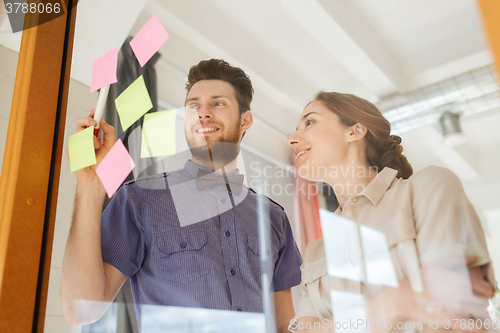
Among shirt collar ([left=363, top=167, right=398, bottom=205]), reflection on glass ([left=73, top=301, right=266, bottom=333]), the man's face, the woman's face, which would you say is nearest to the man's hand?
the man's face

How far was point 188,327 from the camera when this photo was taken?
0.80 meters

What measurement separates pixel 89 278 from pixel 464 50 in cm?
86

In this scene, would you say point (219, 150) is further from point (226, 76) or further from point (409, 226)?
point (409, 226)

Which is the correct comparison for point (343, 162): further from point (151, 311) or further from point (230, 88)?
point (151, 311)

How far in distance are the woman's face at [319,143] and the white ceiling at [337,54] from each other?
19mm

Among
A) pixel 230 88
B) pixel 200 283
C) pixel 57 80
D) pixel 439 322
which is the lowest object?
pixel 439 322

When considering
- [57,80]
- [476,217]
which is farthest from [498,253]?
[57,80]

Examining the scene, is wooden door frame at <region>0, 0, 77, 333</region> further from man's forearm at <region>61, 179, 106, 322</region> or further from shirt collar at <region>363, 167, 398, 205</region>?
shirt collar at <region>363, 167, 398, 205</region>

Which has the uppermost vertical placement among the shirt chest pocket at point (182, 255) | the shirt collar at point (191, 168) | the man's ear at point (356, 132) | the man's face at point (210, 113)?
the man's face at point (210, 113)

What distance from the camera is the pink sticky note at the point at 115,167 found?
39.5 inches

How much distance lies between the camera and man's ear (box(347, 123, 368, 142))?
62 cm

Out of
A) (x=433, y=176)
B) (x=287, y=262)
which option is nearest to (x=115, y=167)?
(x=287, y=262)

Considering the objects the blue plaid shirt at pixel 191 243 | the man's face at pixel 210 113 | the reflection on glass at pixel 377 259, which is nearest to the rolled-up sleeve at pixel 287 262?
the blue plaid shirt at pixel 191 243

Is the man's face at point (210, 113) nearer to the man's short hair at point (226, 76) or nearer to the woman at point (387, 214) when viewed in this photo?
the man's short hair at point (226, 76)
